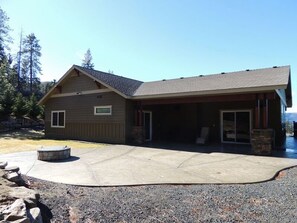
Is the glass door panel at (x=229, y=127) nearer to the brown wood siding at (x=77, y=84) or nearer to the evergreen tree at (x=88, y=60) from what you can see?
the brown wood siding at (x=77, y=84)

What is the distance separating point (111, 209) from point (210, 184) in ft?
8.39

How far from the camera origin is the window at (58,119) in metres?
18.7

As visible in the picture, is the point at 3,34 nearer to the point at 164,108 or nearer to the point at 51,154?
the point at 164,108

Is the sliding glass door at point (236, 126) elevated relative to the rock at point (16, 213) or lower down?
elevated

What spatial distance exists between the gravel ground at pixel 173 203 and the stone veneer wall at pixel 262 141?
4.82 m

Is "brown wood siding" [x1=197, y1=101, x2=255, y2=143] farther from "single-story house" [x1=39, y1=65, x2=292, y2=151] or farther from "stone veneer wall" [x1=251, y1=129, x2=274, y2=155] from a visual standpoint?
"stone veneer wall" [x1=251, y1=129, x2=274, y2=155]

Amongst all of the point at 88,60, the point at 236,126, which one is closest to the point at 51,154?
the point at 236,126

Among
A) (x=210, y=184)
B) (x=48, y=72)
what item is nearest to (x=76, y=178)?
(x=210, y=184)

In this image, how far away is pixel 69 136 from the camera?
1816 centimetres

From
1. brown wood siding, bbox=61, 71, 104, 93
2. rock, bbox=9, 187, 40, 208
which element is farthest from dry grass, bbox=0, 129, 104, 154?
rock, bbox=9, 187, 40, 208

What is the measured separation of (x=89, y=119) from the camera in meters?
A: 16.8

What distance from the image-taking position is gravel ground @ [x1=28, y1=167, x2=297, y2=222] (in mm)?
3969

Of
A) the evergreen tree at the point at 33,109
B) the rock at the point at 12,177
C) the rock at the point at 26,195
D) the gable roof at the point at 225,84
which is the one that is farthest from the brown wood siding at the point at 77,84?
the rock at the point at 26,195

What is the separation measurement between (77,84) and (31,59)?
39.3 meters
